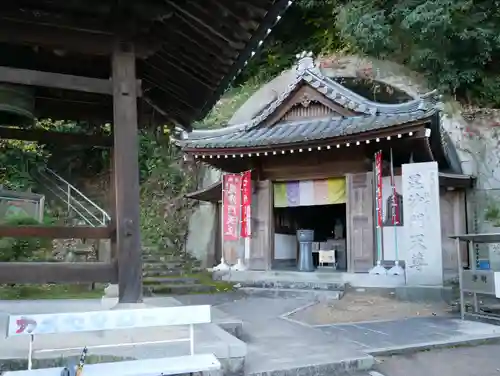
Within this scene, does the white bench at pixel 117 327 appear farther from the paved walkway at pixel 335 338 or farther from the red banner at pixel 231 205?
the red banner at pixel 231 205

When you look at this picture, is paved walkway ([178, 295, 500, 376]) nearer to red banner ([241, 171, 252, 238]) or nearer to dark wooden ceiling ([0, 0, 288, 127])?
dark wooden ceiling ([0, 0, 288, 127])

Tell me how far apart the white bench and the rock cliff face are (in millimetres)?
11924

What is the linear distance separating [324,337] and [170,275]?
7.65m

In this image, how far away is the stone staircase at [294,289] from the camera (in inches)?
441

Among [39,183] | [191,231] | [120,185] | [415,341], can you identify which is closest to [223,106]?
[191,231]

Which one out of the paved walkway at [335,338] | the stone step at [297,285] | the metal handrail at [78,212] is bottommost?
the paved walkway at [335,338]

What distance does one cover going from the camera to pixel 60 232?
4.77 m

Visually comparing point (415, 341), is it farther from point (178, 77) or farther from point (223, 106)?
point (223, 106)

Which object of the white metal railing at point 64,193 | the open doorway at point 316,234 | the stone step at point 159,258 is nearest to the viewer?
the stone step at point 159,258

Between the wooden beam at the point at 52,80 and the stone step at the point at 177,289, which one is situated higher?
the wooden beam at the point at 52,80

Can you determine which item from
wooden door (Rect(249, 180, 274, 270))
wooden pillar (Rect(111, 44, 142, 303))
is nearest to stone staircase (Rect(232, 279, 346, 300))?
wooden door (Rect(249, 180, 274, 270))

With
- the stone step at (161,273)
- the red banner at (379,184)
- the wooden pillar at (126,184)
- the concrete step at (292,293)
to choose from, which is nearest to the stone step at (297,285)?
the concrete step at (292,293)

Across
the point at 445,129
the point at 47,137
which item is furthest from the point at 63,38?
the point at 445,129

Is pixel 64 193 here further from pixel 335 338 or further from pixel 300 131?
pixel 335 338
